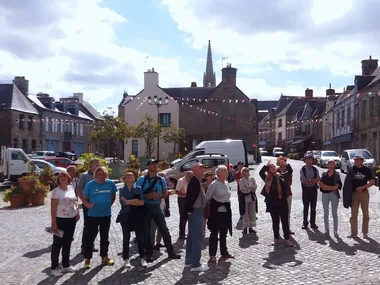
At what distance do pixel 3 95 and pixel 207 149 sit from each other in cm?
2639

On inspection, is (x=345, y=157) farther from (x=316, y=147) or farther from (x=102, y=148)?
(x=102, y=148)

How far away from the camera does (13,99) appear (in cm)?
4550

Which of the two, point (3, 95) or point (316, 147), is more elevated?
point (3, 95)

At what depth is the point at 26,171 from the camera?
2627 cm

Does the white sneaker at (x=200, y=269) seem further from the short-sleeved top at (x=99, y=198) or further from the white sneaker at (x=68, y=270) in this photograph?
the white sneaker at (x=68, y=270)

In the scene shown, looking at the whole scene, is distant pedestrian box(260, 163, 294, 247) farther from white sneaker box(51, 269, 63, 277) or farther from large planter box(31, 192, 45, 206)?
large planter box(31, 192, 45, 206)

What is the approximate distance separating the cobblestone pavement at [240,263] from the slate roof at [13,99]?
3614 centimetres

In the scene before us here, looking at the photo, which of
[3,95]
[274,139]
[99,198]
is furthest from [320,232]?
[274,139]

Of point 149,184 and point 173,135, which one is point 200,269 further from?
point 173,135

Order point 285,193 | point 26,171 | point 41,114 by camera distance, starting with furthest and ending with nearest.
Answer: point 41,114, point 26,171, point 285,193

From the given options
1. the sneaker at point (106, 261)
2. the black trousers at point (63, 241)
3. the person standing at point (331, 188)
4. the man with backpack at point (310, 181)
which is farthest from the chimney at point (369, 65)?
the black trousers at point (63, 241)

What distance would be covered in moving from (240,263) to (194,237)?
913 mm

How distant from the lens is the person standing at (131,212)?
783cm

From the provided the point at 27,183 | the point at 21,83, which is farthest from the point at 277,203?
the point at 21,83
